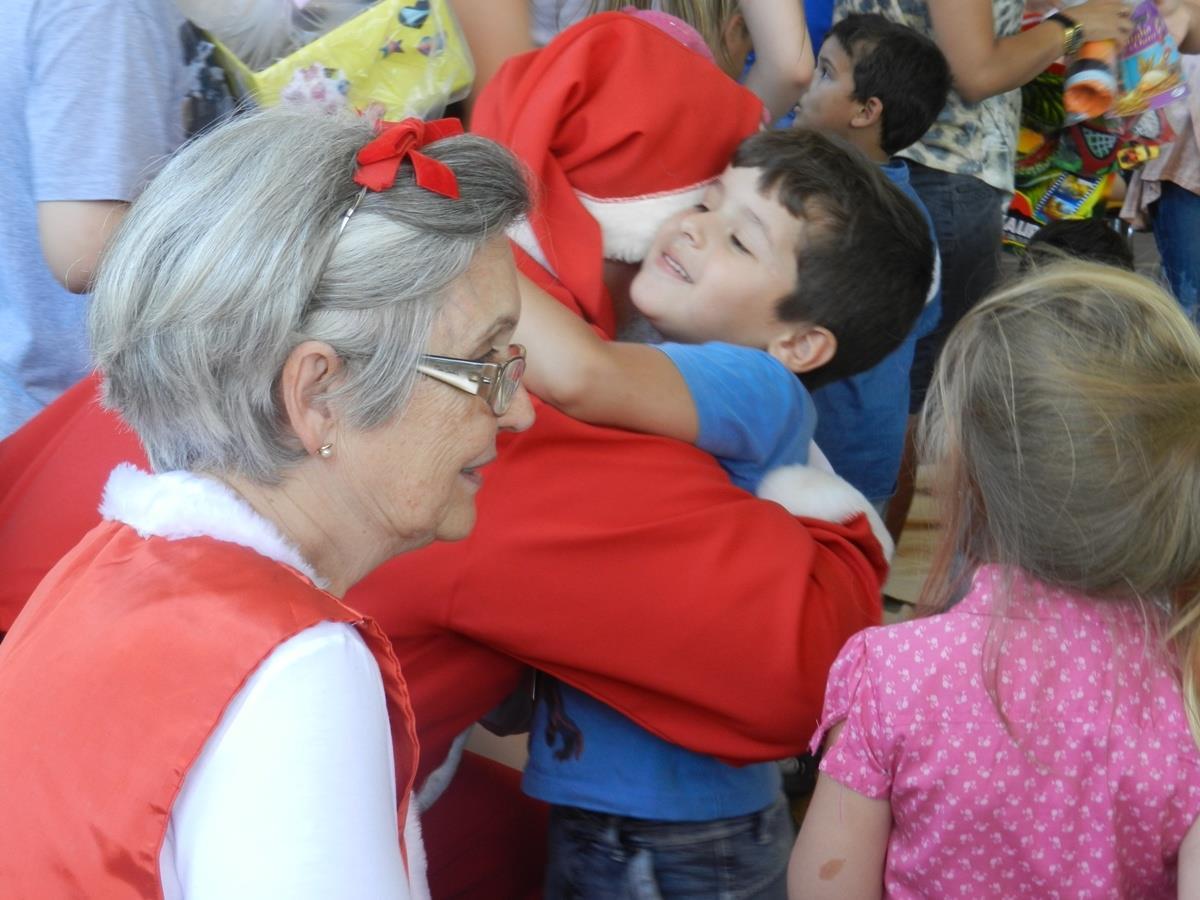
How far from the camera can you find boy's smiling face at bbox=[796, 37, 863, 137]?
10.4 ft

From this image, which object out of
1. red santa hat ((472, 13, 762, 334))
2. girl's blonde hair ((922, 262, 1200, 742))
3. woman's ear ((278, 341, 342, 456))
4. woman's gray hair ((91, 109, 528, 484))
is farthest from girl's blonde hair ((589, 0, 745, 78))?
woman's ear ((278, 341, 342, 456))

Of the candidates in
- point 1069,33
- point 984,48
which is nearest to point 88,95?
point 984,48

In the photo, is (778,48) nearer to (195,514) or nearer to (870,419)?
(870,419)

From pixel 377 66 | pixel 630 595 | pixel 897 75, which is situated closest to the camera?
pixel 630 595

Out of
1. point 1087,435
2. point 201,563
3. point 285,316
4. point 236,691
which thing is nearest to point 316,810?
point 236,691

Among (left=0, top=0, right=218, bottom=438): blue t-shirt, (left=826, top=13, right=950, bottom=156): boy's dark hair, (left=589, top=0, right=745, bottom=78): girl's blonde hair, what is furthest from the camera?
(left=826, top=13, right=950, bottom=156): boy's dark hair

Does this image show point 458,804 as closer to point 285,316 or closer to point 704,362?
point 704,362

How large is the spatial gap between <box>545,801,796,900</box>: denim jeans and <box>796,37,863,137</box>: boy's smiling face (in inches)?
71.6

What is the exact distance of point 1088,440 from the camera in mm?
1553

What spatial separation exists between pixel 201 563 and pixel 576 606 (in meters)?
0.57

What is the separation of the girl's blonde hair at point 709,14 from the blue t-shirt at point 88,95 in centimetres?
117

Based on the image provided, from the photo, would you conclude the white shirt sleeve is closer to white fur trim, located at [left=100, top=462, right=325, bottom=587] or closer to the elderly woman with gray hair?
the elderly woman with gray hair

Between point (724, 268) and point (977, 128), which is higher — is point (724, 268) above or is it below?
above

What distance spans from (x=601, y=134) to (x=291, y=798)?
122cm
